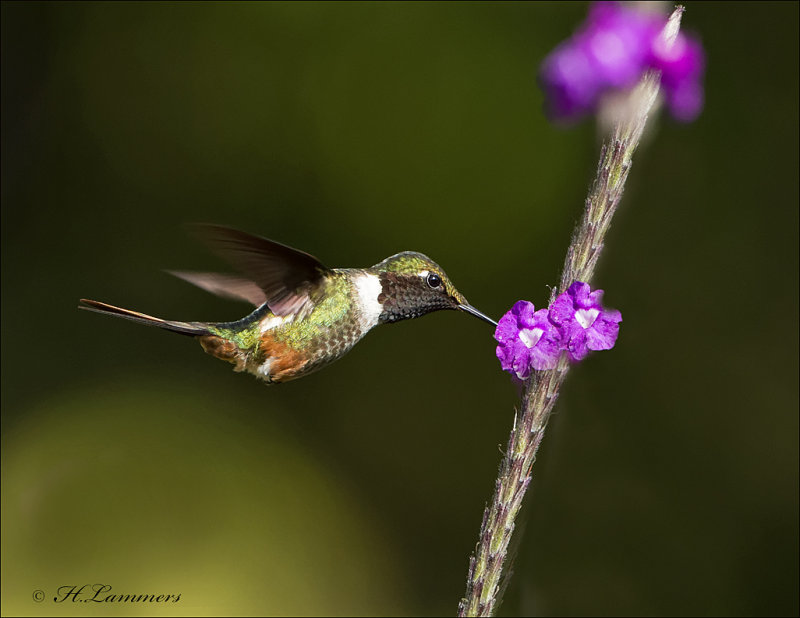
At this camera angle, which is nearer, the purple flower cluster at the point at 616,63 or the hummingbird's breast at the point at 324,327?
the purple flower cluster at the point at 616,63

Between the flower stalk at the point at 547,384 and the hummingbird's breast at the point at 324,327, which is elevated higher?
the hummingbird's breast at the point at 324,327

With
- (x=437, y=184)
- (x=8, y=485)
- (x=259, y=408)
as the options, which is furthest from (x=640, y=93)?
(x=8, y=485)

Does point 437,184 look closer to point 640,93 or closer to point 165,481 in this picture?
point 165,481

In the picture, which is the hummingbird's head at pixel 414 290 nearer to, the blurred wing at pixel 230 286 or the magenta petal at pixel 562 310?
the blurred wing at pixel 230 286

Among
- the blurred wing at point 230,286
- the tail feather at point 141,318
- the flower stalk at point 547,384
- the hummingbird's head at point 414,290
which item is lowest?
the flower stalk at point 547,384

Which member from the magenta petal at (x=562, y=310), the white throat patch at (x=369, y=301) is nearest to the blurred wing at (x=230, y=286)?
the white throat patch at (x=369, y=301)

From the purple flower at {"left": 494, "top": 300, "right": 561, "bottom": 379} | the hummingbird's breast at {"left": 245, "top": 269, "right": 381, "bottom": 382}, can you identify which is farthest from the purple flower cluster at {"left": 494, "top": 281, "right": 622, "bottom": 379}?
the hummingbird's breast at {"left": 245, "top": 269, "right": 381, "bottom": 382}

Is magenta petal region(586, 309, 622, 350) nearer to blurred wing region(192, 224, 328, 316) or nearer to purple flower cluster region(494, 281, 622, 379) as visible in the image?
purple flower cluster region(494, 281, 622, 379)
